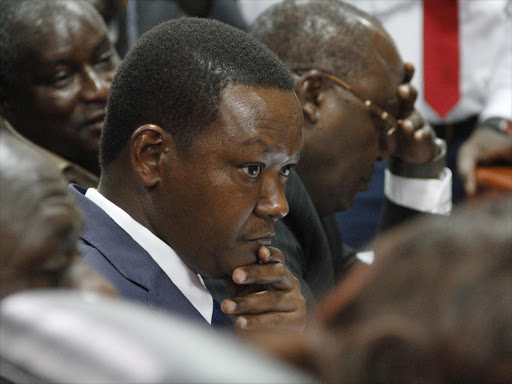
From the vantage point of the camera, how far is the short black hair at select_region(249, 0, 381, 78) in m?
2.20

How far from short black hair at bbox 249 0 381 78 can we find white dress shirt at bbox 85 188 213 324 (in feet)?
3.07

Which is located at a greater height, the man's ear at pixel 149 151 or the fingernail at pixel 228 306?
the man's ear at pixel 149 151

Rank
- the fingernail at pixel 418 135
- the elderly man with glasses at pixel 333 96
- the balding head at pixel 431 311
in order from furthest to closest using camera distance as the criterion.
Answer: the fingernail at pixel 418 135 → the elderly man with glasses at pixel 333 96 → the balding head at pixel 431 311

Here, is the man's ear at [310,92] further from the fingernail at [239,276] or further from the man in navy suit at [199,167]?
the fingernail at [239,276]

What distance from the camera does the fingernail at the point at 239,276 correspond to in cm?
144

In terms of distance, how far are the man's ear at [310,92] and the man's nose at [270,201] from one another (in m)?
0.76

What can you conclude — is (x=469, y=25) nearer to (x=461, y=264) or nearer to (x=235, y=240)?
(x=235, y=240)

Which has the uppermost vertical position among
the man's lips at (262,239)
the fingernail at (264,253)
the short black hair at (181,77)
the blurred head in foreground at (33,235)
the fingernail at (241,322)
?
the blurred head in foreground at (33,235)

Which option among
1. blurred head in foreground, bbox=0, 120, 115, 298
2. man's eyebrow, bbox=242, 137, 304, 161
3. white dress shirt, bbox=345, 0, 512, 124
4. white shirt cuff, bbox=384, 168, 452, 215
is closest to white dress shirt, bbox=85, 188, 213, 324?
man's eyebrow, bbox=242, 137, 304, 161

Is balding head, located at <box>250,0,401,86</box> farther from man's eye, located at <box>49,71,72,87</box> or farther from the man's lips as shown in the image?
the man's lips

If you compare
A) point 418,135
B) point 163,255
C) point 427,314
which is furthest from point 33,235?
point 418,135

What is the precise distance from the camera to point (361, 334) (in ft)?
1.54

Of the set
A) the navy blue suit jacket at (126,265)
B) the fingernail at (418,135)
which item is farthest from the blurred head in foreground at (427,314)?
the fingernail at (418,135)

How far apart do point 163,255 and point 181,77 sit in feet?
1.10
